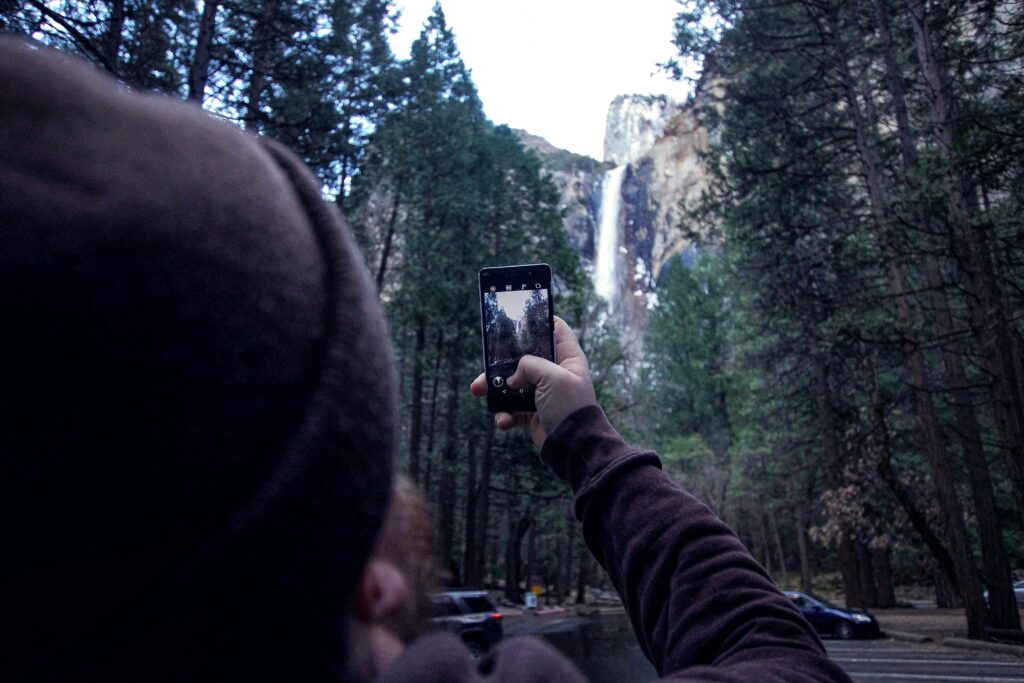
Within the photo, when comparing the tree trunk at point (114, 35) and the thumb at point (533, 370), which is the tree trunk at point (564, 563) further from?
the thumb at point (533, 370)

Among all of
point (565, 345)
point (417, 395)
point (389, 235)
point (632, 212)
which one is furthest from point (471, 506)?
point (632, 212)

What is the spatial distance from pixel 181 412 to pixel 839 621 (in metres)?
22.6

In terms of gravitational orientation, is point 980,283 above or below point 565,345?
above

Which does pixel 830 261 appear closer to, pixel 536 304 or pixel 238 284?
pixel 536 304

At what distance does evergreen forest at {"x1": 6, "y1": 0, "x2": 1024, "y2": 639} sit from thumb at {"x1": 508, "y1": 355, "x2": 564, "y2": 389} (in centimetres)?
180

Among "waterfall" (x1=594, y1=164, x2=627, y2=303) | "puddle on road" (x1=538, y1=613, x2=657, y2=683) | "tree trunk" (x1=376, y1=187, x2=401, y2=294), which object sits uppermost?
"waterfall" (x1=594, y1=164, x2=627, y2=303)

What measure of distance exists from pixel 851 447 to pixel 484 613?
36.8 ft

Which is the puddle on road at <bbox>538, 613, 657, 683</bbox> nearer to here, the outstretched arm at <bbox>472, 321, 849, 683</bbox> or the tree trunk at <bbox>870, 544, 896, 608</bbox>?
the outstretched arm at <bbox>472, 321, 849, 683</bbox>

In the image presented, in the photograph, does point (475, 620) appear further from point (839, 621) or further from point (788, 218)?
point (839, 621)

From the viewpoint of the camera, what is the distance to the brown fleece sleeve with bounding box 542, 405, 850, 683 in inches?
47.4

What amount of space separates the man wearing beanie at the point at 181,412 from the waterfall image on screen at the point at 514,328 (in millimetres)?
1031

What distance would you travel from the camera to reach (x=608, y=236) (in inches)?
3489

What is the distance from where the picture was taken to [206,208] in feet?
2.40

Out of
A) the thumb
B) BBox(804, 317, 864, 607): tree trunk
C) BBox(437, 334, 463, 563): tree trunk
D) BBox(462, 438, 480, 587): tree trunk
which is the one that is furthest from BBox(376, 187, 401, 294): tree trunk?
the thumb
